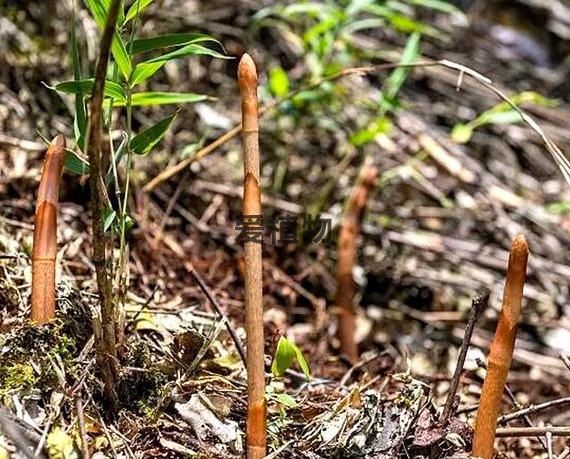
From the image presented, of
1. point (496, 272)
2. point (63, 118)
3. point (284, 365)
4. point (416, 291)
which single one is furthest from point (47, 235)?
point (496, 272)

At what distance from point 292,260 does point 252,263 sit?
1.27m

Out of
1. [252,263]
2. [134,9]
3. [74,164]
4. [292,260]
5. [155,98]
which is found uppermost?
[134,9]

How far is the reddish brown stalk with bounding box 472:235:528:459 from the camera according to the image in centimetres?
103

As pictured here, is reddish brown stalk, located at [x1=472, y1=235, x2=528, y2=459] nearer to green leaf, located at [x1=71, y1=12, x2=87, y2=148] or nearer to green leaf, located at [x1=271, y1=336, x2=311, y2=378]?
green leaf, located at [x1=271, y1=336, x2=311, y2=378]

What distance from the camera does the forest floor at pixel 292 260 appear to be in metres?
1.15

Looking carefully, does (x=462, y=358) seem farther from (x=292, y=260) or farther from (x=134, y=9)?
(x=292, y=260)

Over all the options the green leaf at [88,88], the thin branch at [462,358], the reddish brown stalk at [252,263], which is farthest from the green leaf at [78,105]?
the thin branch at [462,358]

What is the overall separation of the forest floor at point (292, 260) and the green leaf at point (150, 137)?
0.28 metres

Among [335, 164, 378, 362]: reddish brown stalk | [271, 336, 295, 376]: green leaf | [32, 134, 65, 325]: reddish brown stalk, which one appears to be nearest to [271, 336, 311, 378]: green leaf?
[271, 336, 295, 376]: green leaf

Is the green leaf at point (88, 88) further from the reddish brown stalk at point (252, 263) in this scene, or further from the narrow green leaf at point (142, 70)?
the reddish brown stalk at point (252, 263)

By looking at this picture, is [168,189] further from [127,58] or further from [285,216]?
[127,58]

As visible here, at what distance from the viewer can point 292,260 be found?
2326mm

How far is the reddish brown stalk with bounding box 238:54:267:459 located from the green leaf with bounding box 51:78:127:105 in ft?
0.76

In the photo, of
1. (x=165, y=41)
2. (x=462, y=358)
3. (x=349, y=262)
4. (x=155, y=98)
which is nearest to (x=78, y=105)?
(x=165, y=41)
